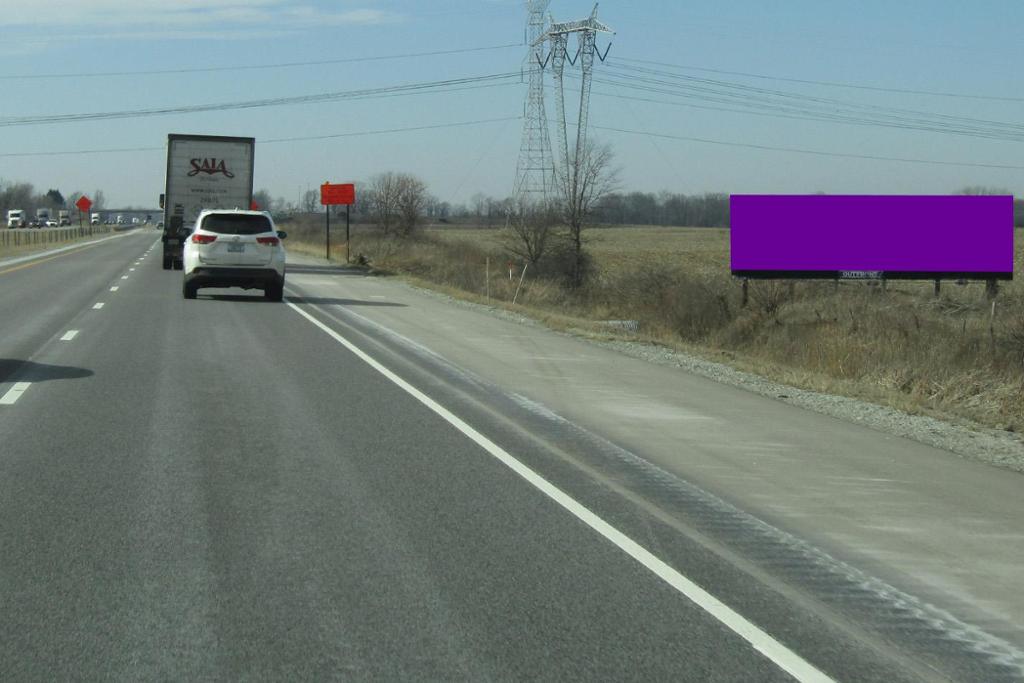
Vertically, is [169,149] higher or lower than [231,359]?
higher

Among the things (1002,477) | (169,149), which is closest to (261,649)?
(1002,477)

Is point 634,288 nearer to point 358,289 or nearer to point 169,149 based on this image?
point 358,289

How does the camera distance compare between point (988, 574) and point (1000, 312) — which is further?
point (1000, 312)

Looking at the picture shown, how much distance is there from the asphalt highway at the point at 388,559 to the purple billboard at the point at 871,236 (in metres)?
24.7

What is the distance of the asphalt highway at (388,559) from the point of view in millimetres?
5000

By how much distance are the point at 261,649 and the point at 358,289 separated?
31.2 meters

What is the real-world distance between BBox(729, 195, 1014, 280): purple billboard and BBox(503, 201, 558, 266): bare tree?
880 inches

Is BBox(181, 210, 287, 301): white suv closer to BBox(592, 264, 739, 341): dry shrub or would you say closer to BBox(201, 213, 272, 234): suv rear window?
BBox(201, 213, 272, 234): suv rear window

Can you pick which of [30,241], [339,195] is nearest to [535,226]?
[339,195]

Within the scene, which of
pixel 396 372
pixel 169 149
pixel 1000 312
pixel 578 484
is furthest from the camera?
pixel 169 149

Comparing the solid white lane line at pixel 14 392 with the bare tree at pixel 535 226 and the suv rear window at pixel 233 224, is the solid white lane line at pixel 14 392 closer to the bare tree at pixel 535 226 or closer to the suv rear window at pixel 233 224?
the suv rear window at pixel 233 224

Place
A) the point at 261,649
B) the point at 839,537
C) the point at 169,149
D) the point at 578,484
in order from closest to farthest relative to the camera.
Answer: the point at 261,649 → the point at 839,537 → the point at 578,484 → the point at 169,149

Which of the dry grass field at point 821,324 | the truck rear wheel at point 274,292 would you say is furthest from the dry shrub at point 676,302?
the truck rear wheel at point 274,292

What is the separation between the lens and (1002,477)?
9562 mm
